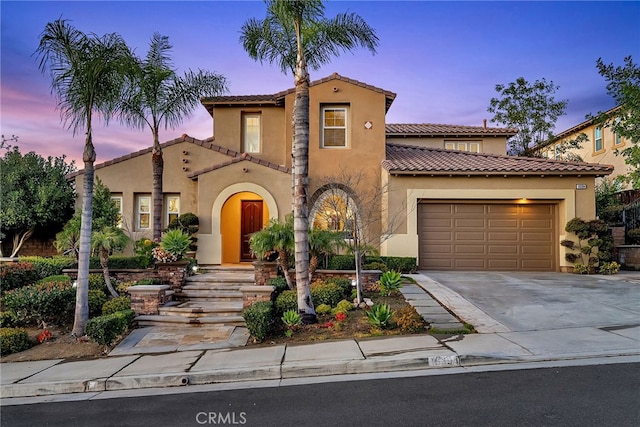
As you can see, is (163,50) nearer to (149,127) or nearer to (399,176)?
(149,127)

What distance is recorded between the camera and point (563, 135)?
2456 centimetres

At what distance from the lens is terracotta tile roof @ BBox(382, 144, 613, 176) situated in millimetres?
14070

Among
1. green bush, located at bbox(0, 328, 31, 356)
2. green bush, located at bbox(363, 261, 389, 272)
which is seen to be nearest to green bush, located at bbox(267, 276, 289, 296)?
green bush, located at bbox(363, 261, 389, 272)

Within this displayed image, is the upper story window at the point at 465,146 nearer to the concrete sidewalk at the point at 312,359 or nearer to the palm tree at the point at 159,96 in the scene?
the palm tree at the point at 159,96

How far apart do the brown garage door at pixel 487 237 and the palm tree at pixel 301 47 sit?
23.2ft

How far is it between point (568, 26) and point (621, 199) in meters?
9.26

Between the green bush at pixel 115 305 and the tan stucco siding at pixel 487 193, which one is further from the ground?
the tan stucco siding at pixel 487 193

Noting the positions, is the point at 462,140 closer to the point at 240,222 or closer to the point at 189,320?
the point at 240,222

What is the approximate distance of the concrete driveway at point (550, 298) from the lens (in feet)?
25.7

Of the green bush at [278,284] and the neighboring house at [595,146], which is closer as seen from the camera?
the green bush at [278,284]

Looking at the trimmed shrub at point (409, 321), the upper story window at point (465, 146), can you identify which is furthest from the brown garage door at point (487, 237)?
the trimmed shrub at point (409, 321)

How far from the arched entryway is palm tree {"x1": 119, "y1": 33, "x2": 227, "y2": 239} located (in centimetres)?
257

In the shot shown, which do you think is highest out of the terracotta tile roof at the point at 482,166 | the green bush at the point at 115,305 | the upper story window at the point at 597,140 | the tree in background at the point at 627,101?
the upper story window at the point at 597,140

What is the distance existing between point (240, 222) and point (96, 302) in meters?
7.08
